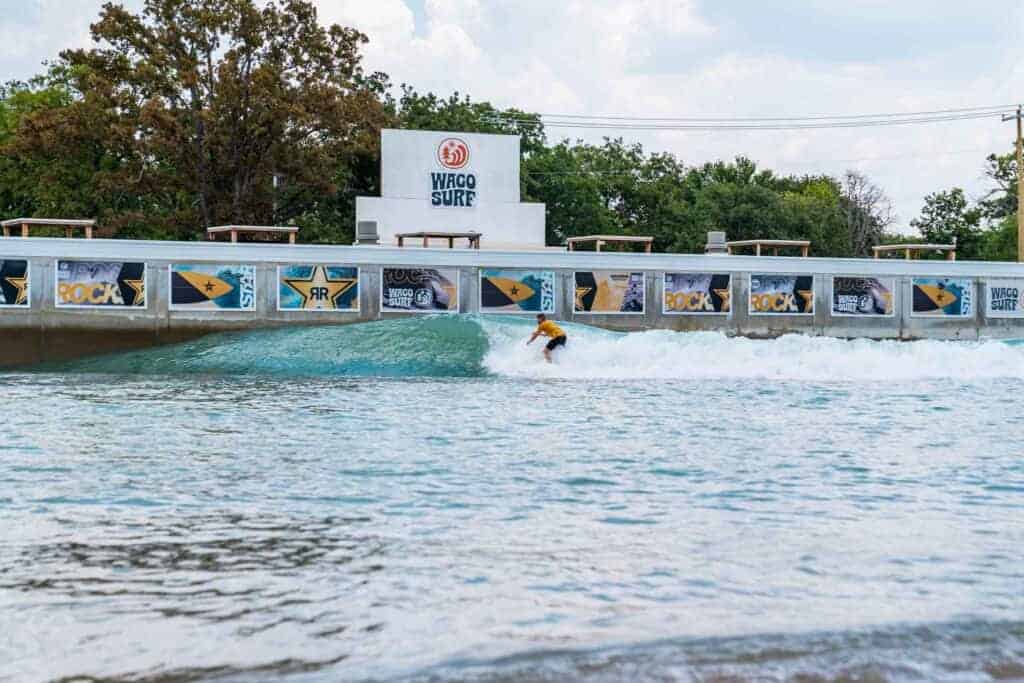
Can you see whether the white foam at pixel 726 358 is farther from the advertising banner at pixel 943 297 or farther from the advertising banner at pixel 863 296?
the advertising banner at pixel 943 297

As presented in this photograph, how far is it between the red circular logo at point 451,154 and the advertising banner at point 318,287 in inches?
386

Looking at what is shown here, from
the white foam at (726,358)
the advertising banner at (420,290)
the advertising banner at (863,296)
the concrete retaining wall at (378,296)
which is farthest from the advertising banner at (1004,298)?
the advertising banner at (420,290)

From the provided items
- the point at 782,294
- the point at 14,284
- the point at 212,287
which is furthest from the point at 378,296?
the point at 782,294

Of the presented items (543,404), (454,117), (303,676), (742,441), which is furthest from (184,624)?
(454,117)

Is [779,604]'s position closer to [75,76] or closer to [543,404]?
[543,404]

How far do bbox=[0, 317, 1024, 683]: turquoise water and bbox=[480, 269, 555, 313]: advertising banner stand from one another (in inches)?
502

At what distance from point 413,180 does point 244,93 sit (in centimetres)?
1044

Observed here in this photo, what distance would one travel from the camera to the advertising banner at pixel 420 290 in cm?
3130

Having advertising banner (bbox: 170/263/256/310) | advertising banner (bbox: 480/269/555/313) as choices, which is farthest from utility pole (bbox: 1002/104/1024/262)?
advertising banner (bbox: 170/263/256/310)

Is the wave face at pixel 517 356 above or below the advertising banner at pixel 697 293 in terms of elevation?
below

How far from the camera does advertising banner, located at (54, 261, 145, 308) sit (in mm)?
29109

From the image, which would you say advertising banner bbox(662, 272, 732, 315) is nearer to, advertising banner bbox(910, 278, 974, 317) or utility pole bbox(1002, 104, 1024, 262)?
advertising banner bbox(910, 278, 974, 317)

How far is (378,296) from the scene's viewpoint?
31219 mm

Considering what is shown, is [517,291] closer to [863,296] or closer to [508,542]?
[863,296]
